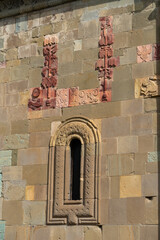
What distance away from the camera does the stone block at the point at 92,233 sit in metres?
A: 10.6

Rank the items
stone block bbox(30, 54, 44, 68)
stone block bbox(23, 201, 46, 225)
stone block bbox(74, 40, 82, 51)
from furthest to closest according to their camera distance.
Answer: stone block bbox(30, 54, 44, 68) → stone block bbox(74, 40, 82, 51) → stone block bbox(23, 201, 46, 225)

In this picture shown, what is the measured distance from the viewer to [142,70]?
433 inches

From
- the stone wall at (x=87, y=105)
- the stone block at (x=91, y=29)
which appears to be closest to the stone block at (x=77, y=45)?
the stone wall at (x=87, y=105)

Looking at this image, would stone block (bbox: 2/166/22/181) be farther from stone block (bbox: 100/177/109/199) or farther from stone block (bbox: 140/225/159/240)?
stone block (bbox: 140/225/159/240)

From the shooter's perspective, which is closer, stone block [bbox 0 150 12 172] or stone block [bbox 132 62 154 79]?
stone block [bbox 132 62 154 79]

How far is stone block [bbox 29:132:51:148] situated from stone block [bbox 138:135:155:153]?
6.89 ft

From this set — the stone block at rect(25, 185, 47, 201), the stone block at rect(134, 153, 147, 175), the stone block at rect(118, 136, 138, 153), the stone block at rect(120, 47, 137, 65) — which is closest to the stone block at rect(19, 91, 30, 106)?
the stone block at rect(25, 185, 47, 201)

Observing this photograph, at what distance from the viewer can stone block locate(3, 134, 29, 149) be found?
11.9 metres

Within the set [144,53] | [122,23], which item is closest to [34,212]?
[144,53]

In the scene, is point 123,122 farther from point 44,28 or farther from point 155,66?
Answer: point 44,28

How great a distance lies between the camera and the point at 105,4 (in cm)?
1179

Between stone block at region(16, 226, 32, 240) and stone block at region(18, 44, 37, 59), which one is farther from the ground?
stone block at region(18, 44, 37, 59)

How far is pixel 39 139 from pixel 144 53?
2.88 m

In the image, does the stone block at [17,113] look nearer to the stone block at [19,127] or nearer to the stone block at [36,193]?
the stone block at [19,127]
